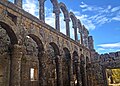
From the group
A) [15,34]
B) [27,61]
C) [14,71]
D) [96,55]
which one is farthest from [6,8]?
[96,55]

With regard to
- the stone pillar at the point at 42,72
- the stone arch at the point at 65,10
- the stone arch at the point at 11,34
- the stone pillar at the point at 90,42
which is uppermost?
the stone arch at the point at 65,10

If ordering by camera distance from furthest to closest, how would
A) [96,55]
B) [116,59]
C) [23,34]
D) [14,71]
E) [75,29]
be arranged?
[96,55], [116,59], [75,29], [23,34], [14,71]

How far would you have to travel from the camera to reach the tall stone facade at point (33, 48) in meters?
8.06

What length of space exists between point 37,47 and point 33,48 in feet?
2.73

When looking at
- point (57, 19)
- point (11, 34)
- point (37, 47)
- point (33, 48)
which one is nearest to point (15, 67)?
point (11, 34)

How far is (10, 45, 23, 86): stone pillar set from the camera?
7.77 meters

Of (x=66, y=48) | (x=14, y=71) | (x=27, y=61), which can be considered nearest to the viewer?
(x=14, y=71)

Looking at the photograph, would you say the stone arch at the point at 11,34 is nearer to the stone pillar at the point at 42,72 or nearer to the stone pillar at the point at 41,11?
the stone pillar at the point at 42,72

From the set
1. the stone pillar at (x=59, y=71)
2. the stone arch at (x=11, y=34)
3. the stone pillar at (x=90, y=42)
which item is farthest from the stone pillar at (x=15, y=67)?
the stone pillar at (x=90, y=42)

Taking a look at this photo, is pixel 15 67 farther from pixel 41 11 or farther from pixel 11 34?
pixel 41 11

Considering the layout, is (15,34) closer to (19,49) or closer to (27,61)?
(19,49)

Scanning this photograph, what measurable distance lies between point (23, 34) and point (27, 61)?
20.8 feet

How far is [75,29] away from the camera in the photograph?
622 inches

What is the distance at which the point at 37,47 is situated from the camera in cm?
1457
